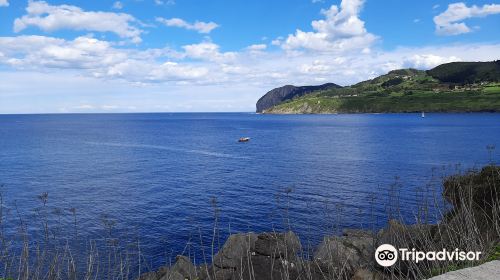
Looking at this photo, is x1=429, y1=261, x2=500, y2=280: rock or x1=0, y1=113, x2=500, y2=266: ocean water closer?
x1=429, y1=261, x2=500, y2=280: rock

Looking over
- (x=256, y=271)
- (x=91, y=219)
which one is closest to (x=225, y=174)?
(x=91, y=219)

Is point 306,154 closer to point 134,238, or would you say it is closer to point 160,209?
point 160,209

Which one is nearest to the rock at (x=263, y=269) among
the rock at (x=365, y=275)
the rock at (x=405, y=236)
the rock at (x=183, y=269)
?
the rock at (x=183, y=269)

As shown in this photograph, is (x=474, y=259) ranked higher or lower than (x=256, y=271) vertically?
higher

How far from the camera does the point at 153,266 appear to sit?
3969 cm

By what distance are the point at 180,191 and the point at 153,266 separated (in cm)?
3206

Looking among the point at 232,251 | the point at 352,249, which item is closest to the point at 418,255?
the point at 352,249

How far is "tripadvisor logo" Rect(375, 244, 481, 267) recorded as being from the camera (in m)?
15.6

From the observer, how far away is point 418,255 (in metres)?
17.6

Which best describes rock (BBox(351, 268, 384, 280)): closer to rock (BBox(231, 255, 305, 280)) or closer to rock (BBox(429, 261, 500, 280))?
rock (BBox(429, 261, 500, 280))

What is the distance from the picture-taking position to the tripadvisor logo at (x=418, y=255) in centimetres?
1557

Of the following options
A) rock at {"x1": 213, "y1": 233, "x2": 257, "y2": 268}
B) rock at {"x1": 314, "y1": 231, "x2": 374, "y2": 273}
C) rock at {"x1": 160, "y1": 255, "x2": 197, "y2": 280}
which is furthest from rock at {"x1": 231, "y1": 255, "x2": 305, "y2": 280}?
rock at {"x1": 160, "y1": 255, "x2": 197, "y2": 280}

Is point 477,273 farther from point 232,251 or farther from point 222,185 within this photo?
point 222,185

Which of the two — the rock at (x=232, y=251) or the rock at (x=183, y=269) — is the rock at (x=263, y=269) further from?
the rock at (x=183, y=269)
